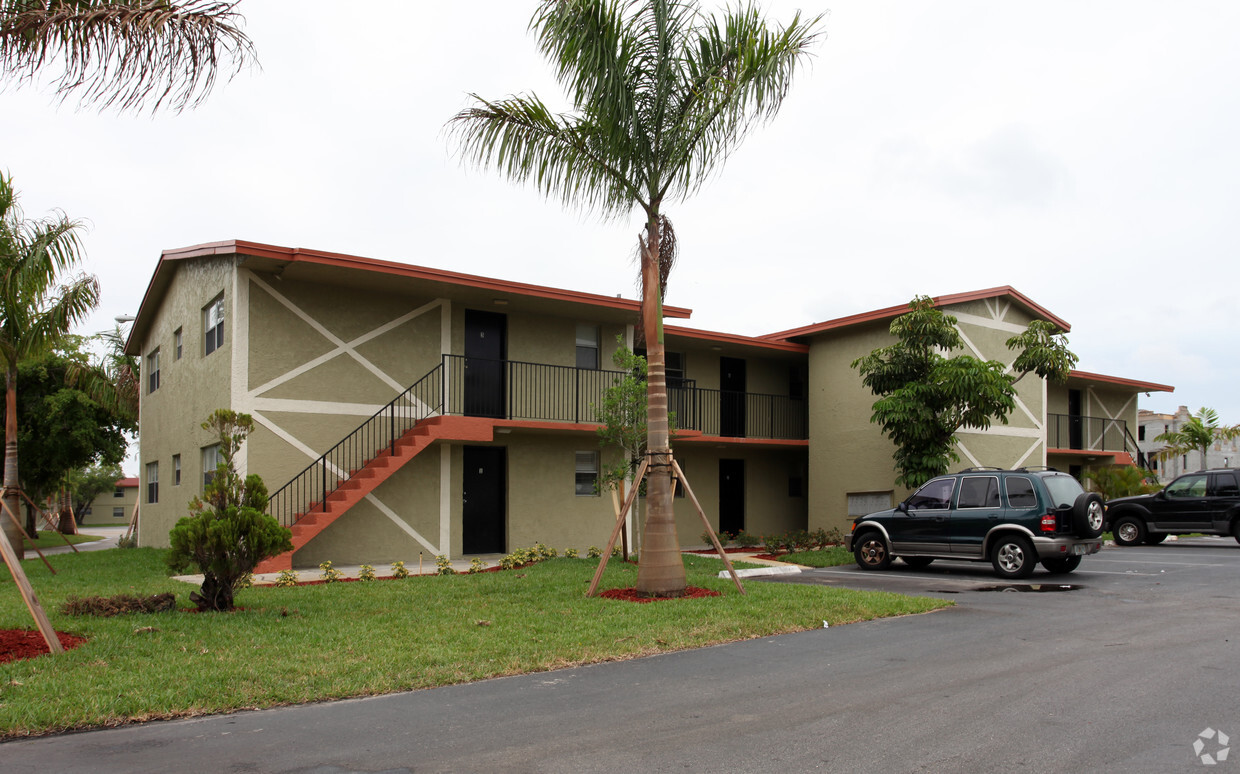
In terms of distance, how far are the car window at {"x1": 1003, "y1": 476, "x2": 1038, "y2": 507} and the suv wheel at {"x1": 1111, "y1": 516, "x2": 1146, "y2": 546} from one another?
8826mm

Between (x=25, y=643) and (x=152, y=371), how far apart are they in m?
17.3

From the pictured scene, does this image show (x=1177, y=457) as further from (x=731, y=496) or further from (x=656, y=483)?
(x=656, y=483)

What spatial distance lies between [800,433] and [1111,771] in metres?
20.2

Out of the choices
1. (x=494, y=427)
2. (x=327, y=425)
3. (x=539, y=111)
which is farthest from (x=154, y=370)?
(x=539, y=111)

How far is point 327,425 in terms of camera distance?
648 inches

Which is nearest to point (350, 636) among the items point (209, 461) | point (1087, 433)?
point (209, 461)

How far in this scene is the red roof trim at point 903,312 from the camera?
68.1 feet

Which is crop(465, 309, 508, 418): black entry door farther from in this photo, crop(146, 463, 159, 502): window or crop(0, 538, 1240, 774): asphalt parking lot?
crop(0, 538, 1240, 774): asphalt parking lot

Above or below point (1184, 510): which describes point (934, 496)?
above

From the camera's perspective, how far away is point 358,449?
16766 millimetres

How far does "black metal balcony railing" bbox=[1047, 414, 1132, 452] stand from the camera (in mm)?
28172

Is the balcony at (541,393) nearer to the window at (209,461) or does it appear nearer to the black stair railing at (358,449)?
the black stair railing at (358,449)

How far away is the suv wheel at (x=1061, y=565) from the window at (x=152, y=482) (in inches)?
760

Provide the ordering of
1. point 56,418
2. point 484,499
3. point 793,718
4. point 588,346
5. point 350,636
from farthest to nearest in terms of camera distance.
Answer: point 56,418
point 588,346
point 484,499
point 350,636
point 793,718
